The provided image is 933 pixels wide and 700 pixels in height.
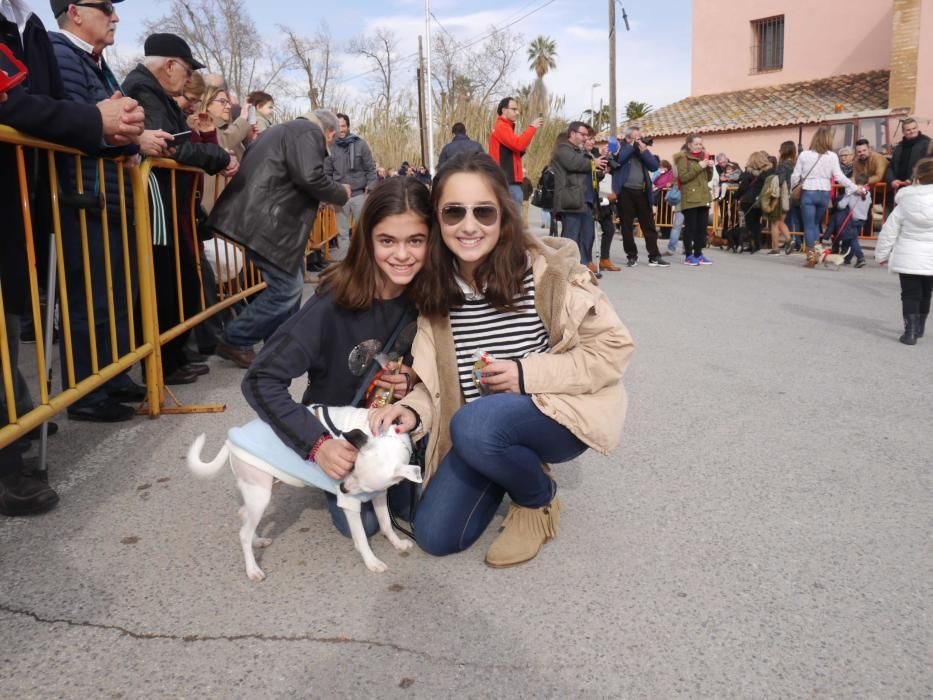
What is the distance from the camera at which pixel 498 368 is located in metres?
2.54

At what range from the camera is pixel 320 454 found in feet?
7.57

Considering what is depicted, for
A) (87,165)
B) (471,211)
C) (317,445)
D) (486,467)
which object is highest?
(87,165)

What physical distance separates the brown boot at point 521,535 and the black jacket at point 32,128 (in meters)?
2.05

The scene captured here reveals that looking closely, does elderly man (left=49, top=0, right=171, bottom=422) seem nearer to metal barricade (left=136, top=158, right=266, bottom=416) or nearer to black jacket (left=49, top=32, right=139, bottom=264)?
black jacket (left=49, top=32, right=139, bottom=264)

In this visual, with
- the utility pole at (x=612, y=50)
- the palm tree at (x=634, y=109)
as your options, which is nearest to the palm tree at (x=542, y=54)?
the palm tree at (x=634, y=109)

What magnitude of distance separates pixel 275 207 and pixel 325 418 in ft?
8.77

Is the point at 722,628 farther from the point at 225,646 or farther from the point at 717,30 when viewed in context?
the point at 717,30

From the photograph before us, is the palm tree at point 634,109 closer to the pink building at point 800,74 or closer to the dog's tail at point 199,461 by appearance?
the pink building at point 800,74

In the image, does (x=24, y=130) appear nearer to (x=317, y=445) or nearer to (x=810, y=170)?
(x=317, y=445)

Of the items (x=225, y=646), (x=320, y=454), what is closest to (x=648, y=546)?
(x=320, y=454)

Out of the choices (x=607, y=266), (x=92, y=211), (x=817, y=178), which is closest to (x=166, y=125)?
(x=92, y=211)

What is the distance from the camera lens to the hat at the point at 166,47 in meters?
4.51

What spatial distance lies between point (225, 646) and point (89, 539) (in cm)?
94

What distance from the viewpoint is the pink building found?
1962 cm
